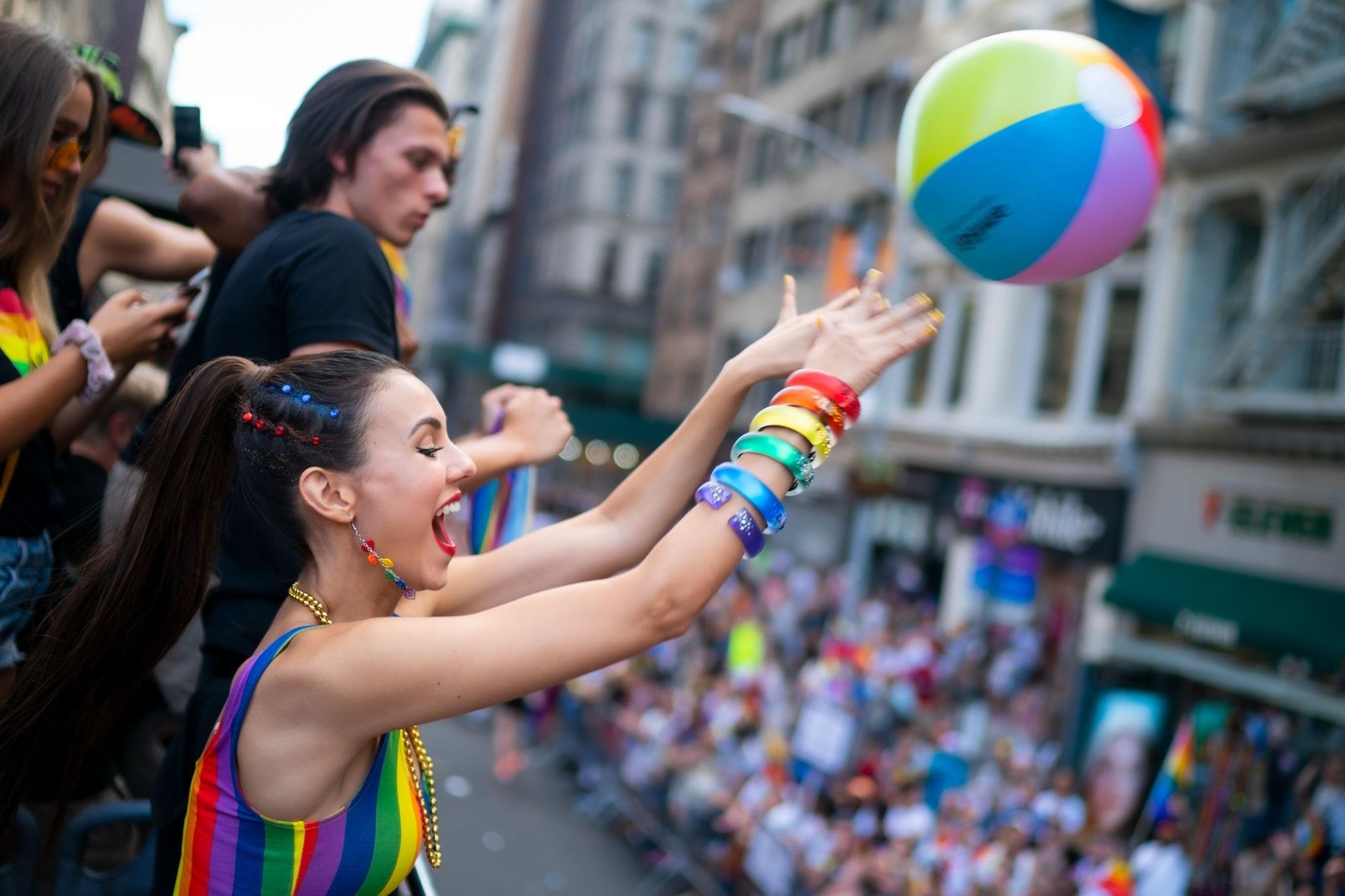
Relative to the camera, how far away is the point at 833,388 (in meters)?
1.75

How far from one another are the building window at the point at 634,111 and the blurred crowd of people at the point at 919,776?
99.7ft

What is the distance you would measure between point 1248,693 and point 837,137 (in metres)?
17.0

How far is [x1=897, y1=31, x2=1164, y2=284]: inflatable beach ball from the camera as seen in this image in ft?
7.54

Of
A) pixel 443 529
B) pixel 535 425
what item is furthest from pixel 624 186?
pixel 443 529

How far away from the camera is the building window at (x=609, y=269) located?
43.4 m

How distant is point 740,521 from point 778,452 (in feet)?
0.38

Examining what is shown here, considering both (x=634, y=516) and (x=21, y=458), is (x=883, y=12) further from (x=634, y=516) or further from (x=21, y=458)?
(x=21, y=458)

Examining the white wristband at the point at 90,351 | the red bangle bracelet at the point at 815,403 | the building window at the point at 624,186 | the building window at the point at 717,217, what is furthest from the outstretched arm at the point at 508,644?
the building window at the point at 624,186

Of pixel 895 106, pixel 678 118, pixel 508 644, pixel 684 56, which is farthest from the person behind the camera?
pixel 678 118

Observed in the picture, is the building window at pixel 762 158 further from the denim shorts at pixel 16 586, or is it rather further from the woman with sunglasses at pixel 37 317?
the denim shorts at pixel 16 586

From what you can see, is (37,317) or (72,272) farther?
(72,272)

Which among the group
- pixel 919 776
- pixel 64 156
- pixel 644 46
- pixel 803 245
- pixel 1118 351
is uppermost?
pixel 644 46

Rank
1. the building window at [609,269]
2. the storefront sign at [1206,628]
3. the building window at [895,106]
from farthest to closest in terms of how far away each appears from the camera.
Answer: the building window at [609,269], the building window at [895,106], the storefront sign at [1206,628]

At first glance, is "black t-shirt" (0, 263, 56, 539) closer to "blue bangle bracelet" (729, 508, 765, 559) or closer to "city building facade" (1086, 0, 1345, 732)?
"blue bangle bracelet" (729, 508, 765, 559)
